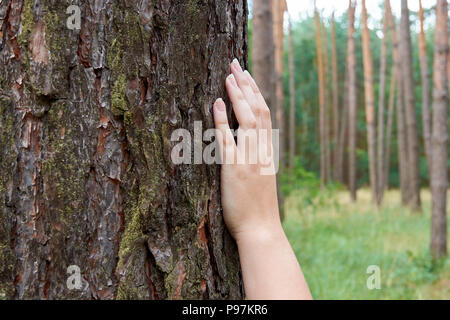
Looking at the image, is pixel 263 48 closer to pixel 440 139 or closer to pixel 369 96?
pixel 440 139

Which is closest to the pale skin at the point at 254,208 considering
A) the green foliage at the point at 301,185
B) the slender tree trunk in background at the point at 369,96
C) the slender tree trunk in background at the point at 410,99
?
the green foliage at the point at 301,185

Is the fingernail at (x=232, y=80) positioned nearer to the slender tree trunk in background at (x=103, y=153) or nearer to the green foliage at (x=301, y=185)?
the slender tree trunk in background at (x=103, y=153)

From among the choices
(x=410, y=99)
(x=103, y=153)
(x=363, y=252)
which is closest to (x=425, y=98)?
(x=410, y=99)

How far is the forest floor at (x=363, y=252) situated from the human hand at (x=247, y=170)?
3.17 metres

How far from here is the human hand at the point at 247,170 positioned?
1.23 meters

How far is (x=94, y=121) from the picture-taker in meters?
1.12

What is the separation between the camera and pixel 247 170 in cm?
124

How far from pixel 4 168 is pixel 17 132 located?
96mm

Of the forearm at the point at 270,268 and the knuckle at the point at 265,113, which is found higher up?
the knuckle at the point at 265,113

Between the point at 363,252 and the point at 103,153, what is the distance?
17.7 ft

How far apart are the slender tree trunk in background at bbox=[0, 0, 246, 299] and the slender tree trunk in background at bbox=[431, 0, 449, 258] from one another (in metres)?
4.84

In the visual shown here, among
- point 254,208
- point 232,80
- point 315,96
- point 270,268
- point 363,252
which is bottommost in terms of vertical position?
point 363,252

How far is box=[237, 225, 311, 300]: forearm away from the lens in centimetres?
114
